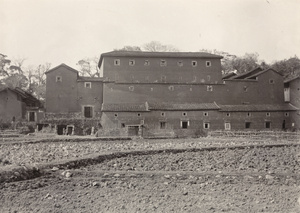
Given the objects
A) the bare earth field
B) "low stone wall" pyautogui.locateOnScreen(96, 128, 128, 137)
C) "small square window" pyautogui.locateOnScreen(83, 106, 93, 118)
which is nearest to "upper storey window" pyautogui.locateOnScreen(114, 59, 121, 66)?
"small square window" pyautogui.locateOnScreen(83, 106, 93, 118)

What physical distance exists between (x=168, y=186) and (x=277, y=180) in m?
3.67

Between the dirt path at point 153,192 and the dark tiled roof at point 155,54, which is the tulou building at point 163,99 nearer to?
the dark tiled roof at point 155,54

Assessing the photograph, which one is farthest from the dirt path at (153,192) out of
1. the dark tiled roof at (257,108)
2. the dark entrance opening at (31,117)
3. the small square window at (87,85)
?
the dark entrance opening at (31,117)

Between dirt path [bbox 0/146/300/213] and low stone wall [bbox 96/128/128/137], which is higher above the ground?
low stone wall [bbox 96/128/128/137]

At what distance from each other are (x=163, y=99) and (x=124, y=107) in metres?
5.80

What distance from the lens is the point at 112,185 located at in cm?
987

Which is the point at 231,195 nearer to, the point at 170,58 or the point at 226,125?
the point at 226,125

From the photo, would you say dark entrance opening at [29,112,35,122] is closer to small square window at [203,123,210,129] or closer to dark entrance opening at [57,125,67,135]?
dark entrance opening at [57,125,67,135]

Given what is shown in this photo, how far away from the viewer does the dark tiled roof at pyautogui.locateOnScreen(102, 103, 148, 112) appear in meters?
40.0

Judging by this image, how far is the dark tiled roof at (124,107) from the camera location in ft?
131

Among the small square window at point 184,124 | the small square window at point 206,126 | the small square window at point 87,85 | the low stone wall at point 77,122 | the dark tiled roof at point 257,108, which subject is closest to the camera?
the low stone wall at point 77,122

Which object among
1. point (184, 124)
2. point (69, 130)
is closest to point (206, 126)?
point (184, 124)

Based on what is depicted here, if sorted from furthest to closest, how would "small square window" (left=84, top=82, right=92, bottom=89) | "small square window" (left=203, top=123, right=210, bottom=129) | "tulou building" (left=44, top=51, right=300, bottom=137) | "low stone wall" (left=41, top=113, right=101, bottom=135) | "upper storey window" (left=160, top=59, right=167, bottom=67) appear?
"upper storey window" (left=160, top=59, right=167, bottom=67) → "small square window" (left=84, top=82, right=92, bottom=89) → "small square window" (left=203, top=123, right=210, bottom=129) → "tulou building" (left=44, top=51, right=300, bottom=137) → "low stone wall" (left=41, top=113, right=101, bottom=135)

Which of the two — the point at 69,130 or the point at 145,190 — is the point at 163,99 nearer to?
the point at 69,130
